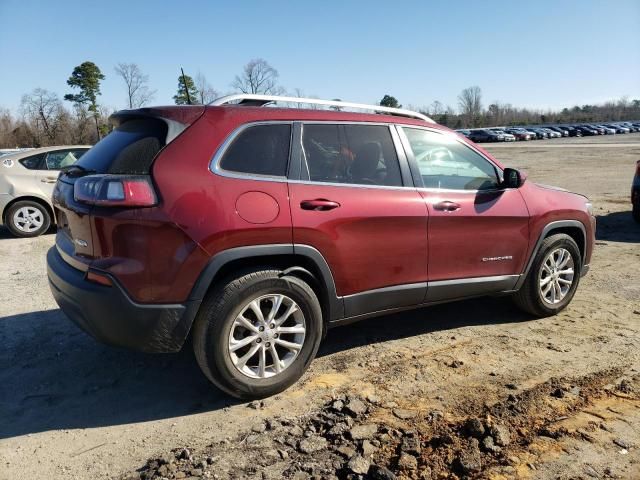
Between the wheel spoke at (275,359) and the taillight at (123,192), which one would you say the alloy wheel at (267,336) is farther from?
Result: the taillight at (123,192)

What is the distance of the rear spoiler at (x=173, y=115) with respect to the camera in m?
3.15

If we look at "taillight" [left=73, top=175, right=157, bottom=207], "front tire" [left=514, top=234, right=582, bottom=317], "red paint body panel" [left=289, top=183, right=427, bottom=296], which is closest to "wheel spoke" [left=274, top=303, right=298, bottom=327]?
"red paint body panel" [left=289, top=183, right=427, bottom=296]

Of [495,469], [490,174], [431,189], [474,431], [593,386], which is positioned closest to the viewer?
[495,469]

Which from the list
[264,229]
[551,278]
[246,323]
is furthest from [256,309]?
[551,278]

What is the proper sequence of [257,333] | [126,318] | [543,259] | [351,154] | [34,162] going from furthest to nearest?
[34,162]
[543,259]
[351,154]
[257,333]
[126,318]

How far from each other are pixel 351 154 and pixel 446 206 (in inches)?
34.2

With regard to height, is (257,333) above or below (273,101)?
below

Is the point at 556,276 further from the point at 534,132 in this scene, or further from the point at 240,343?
the point at 534,132

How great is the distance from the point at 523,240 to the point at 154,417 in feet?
10.5

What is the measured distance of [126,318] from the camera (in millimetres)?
2965

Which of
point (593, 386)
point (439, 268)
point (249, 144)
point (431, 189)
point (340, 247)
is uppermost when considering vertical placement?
point (249, 144)

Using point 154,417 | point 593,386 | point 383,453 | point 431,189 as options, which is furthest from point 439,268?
point 154,417

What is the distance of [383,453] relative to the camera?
2730 mm

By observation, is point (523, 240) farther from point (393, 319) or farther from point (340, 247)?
point (340, 247)
